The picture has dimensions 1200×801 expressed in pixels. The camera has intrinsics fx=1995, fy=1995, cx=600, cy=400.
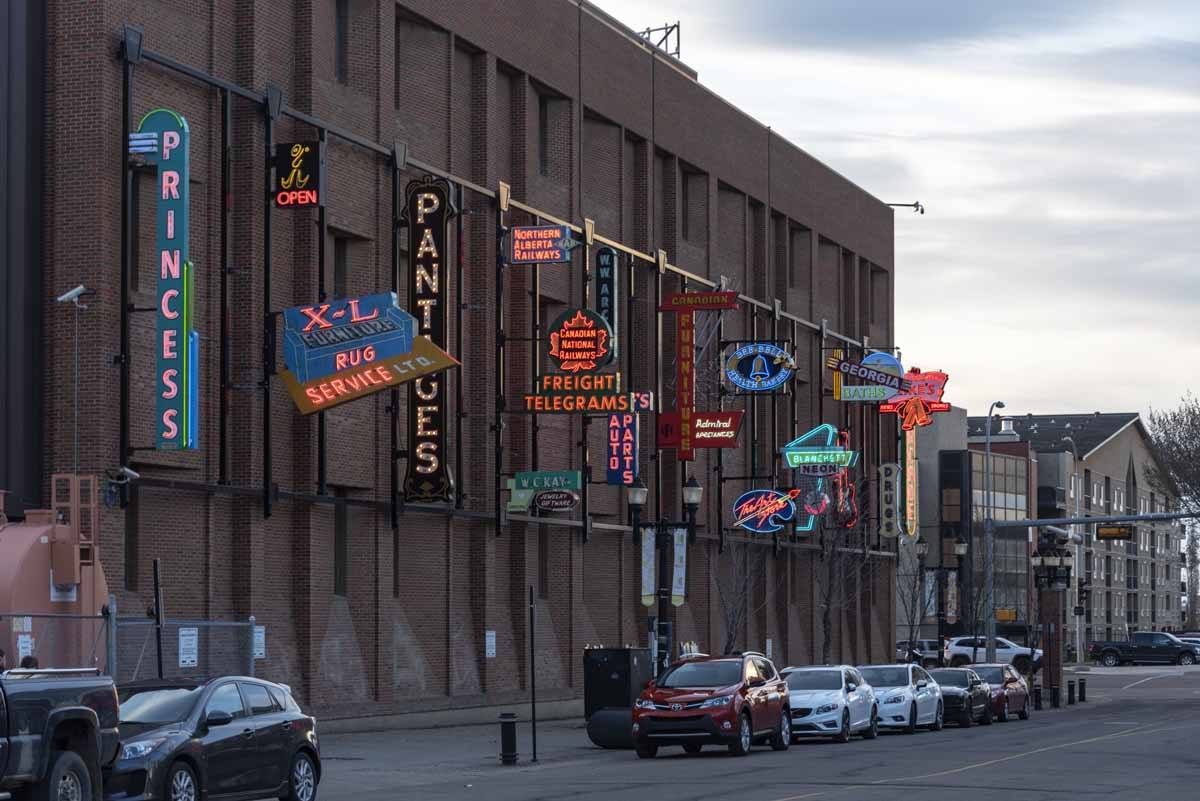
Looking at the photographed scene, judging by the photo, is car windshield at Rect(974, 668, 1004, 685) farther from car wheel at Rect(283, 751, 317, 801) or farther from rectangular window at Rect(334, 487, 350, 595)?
car wheel at Rect(283, 751, 317, 801)

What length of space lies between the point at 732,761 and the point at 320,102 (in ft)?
53.3

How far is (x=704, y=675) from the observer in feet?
108

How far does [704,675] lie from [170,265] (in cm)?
1105

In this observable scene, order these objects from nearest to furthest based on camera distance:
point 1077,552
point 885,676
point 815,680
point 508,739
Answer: point 508,739
point 815,680
point 885,676
point 1077,552

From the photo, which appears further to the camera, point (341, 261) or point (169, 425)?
point (341, 261)

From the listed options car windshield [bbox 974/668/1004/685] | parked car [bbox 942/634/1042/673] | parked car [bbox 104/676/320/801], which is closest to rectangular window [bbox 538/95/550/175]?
car windshield [bbox 974/668/1004/685]

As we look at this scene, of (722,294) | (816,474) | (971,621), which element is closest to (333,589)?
(722,294)

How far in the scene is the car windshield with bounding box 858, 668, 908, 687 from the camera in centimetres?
4225

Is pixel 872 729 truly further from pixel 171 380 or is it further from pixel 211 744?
pixel 211 744

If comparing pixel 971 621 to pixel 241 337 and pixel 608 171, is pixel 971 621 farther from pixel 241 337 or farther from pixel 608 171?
pixel 241 337

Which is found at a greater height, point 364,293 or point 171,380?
point 364,293

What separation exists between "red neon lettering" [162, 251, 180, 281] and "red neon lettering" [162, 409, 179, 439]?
2.23m

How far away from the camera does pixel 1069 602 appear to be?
128875 mm

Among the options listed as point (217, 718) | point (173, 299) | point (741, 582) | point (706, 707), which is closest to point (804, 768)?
point (706, 707)
